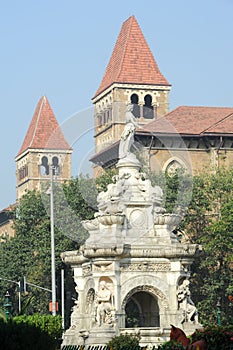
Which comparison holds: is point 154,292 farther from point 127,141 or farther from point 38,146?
point 38,146

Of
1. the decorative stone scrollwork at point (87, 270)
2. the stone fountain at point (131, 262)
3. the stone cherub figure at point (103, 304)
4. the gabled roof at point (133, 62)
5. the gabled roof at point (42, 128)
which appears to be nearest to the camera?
the stone cherub figure at point (103, 304)

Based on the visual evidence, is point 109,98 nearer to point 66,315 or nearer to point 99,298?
point 66,315

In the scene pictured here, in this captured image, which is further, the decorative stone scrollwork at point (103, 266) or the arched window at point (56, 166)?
the arched window at point (56, 166)

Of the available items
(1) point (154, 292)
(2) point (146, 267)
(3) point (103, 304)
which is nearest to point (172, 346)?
(3) point (103, 304)

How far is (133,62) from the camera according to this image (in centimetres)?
12075

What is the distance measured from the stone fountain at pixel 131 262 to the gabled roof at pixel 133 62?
74.1 metres

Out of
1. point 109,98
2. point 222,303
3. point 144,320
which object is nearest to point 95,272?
point 144,320

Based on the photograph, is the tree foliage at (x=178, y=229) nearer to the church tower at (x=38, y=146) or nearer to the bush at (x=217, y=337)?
the bush at (x=217, y=337)

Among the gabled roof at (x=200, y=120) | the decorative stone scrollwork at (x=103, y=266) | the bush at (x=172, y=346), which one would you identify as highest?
the gabled roof at (x=200, y=120)

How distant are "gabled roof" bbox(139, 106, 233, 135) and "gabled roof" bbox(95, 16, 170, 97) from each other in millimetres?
21565

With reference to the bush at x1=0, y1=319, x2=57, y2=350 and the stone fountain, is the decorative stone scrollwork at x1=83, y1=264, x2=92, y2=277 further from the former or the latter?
the bush at x1=0, y1=319, x2=57, y2=350

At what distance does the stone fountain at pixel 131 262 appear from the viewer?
145ft

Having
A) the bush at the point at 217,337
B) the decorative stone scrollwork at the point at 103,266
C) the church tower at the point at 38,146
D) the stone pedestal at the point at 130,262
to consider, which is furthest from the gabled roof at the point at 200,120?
the bush at the point at 217,337

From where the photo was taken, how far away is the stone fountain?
44156 mm
